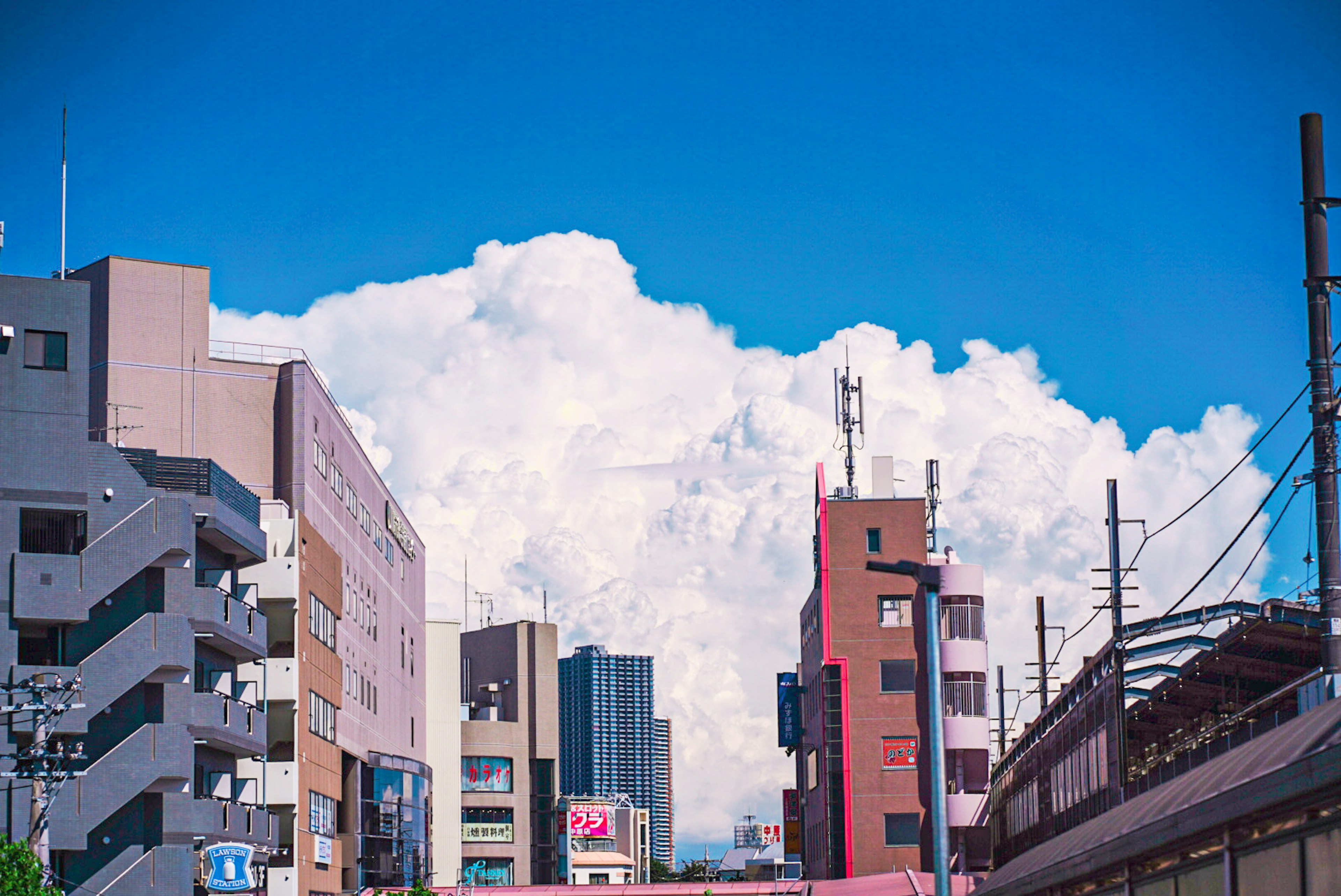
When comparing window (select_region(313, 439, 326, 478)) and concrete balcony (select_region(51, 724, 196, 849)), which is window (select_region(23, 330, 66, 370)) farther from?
window (select_region(313, 439, 326, 478))

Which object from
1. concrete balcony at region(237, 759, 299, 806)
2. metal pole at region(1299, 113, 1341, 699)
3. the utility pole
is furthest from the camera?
concrete balcony at region(237, 759, 299, 806)

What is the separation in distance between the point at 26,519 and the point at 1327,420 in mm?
→ 41663

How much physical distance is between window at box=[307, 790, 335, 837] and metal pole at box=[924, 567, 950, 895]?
52905 mm

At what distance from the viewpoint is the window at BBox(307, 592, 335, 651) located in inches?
2958

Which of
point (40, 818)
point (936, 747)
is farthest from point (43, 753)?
point (936, 747)

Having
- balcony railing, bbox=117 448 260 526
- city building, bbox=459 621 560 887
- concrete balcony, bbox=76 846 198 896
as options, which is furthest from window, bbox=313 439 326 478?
city building, bbox=459 621 560 887

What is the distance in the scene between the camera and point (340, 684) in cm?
8319

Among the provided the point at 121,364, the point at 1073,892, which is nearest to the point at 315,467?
the point at 121,364

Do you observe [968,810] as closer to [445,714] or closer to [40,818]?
[40,818]

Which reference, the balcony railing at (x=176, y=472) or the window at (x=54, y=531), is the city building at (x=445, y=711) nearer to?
the balcony railing at (x=176, y=472)

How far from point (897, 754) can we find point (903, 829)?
4493mm

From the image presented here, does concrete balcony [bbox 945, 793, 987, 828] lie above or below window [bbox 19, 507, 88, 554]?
below

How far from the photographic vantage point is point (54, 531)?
57.1m

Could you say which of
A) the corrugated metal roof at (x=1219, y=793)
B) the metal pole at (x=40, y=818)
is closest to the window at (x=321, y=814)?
the metal pole at (x=40, y=818)
